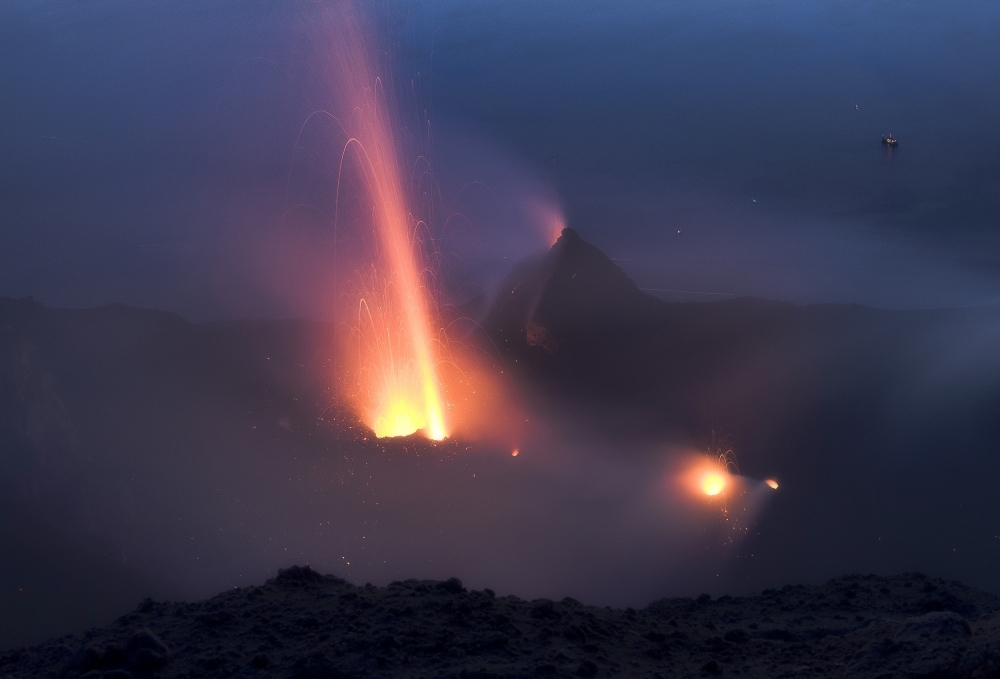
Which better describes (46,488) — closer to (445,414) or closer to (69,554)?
(69,554)

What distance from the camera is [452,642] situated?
560 cm

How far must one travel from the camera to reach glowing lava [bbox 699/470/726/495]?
800 inches

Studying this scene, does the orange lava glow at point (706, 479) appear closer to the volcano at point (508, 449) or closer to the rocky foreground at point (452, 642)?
the volcano at point (508, 449)

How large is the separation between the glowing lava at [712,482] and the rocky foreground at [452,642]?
43.2 ft

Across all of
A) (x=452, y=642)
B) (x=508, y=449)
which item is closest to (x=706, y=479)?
(x=508, y=449)

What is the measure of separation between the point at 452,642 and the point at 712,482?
16505 millimetres

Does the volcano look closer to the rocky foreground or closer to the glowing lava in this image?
the glowing lava

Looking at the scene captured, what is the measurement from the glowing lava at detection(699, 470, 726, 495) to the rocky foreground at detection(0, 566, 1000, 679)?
13167 mm

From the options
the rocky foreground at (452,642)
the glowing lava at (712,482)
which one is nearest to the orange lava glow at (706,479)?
the glowing lava at (712,482)

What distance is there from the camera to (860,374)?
2544cm

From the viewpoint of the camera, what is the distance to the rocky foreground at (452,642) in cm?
513

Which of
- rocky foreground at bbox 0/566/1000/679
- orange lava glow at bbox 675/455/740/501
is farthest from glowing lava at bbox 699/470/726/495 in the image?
rocky foreground at bbox 0/566/1000/679

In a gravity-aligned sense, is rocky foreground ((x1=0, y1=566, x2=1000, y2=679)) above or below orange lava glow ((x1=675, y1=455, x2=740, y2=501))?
below

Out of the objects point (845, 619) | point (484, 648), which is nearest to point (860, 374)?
point (845, 619)
